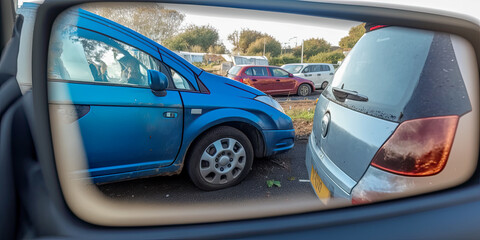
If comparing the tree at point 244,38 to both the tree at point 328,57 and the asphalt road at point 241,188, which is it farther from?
the asphalt road at point 241,188

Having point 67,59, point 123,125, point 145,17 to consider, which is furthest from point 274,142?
point 67,59

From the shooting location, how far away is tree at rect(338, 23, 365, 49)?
→ 0.91 meters

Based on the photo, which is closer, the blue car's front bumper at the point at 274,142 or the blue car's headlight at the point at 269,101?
the blue car's front bumper at the point at 274,142

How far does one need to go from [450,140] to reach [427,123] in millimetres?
107

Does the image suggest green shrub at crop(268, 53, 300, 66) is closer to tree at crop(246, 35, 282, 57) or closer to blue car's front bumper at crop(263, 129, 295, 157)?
tree at crop(246, 35, 282, 57)

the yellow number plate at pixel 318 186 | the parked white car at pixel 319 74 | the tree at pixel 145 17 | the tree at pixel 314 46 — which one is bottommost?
the yellow number plate at pixel 318 186

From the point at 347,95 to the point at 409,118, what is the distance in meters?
0.26

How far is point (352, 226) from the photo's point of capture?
845 millimetres

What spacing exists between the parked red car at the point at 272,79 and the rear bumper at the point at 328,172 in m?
0.31

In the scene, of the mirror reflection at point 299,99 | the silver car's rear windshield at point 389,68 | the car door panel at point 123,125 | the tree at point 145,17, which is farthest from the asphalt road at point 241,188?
the tree at point 145,17

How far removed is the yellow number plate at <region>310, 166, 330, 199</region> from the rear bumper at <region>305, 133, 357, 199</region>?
1 cm

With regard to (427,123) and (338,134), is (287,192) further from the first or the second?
(427,123)

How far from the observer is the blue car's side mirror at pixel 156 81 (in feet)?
4.74

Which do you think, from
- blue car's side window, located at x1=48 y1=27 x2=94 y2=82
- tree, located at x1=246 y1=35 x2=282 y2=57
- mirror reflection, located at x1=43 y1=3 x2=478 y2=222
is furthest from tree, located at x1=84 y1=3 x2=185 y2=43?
tree, located at x1=246 y1=35 x2=282 y2=57
